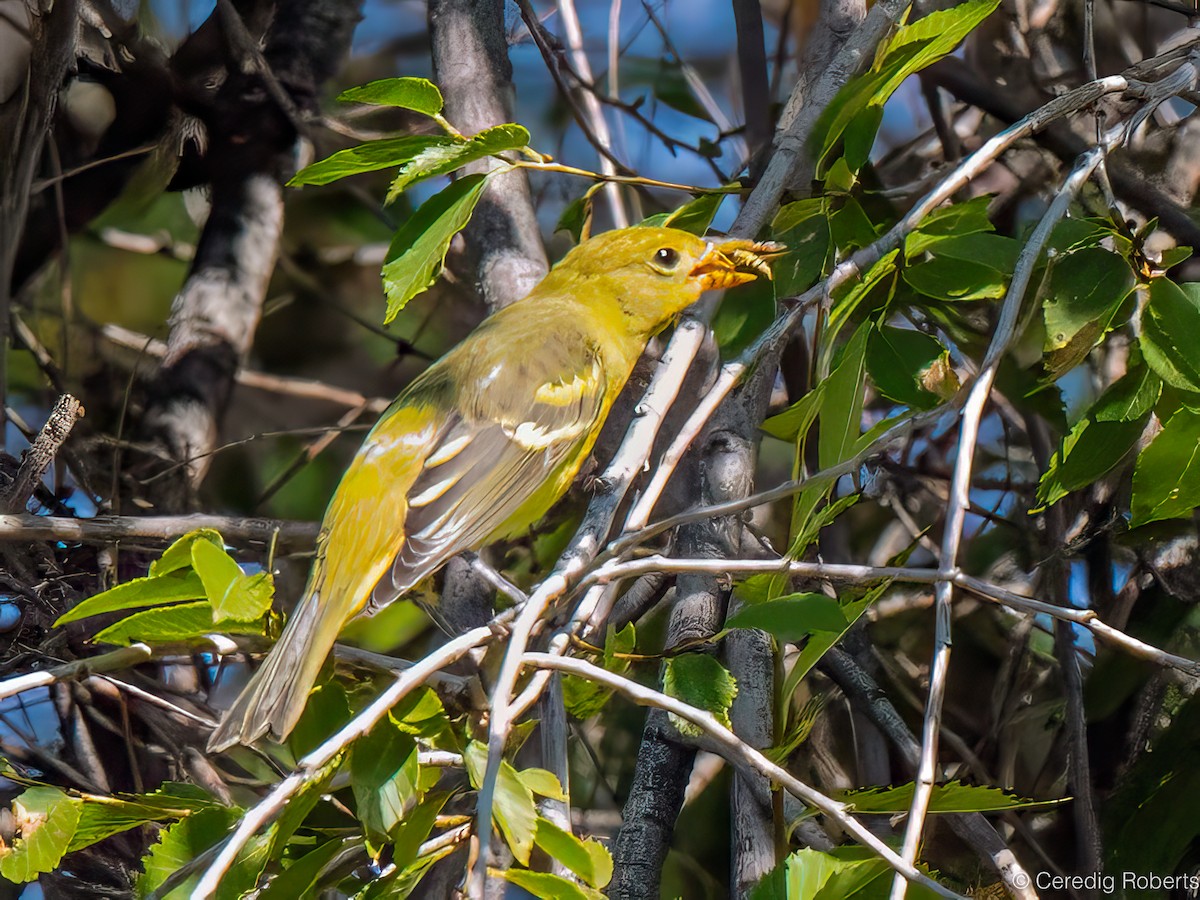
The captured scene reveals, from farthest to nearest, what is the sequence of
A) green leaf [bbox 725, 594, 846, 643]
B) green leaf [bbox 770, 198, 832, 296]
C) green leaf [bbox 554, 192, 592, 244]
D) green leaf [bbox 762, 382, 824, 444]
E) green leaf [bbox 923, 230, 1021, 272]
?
green leaf [bbox 554, 192, 592, 244], green leaf [bbox 770, 198, 832, 296], green leaf [bbox 923, 230, 1021, 272], green leaf [bbox 762, 382, 824, 444], green leaf [bbox 725, 594, 846, 643]

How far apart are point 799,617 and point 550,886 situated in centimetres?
38

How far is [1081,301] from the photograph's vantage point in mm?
1569

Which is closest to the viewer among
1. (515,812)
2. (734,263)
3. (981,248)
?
(515,812)

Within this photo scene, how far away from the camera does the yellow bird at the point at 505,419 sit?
1.97 m

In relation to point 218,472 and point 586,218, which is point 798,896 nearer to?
point 586,218

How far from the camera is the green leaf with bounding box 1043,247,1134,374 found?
60.9 inches

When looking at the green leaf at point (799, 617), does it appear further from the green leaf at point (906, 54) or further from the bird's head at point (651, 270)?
the bird's head at point (651, 270)

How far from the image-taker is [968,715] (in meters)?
2.71

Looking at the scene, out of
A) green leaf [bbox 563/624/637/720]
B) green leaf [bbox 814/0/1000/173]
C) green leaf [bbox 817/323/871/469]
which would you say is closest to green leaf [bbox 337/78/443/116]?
green leaf [bbox 814/0/1000/173]

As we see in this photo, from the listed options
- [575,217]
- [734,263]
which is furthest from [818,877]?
[575,217]

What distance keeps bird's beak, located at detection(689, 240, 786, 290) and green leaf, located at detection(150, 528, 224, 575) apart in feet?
3.43

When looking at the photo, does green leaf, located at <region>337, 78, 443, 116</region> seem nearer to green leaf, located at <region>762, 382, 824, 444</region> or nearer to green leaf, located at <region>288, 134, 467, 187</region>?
green leaf, located at <region>288, 134, 467, 187</region>

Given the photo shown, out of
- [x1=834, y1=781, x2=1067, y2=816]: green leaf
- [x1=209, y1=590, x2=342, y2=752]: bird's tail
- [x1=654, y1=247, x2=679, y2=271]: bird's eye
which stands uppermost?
[x1=654, y1=247, x2=679, y2=271]: bird's eye
